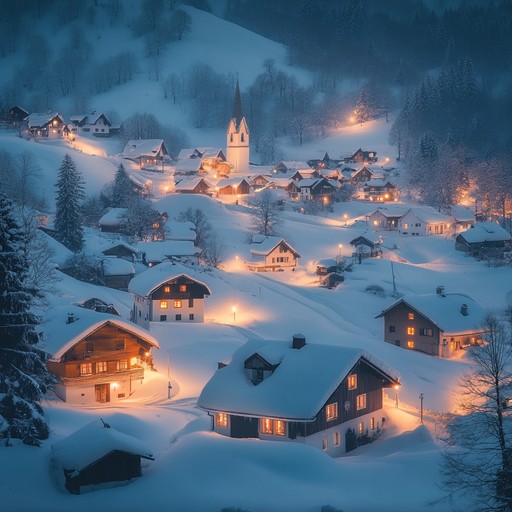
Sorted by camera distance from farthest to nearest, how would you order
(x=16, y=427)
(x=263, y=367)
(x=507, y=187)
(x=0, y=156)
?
(x=507, y=187), (x=0, y=156), (x=263, y=367), (x=16, y=427)

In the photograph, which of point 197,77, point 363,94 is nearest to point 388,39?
point 363,94

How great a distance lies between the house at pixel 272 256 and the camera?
66250 millimetres

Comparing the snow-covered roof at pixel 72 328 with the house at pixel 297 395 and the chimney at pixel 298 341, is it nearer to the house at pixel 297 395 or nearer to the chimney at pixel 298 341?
the house at pixel 297 395

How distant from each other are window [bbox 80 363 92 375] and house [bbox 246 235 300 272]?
1382 inches

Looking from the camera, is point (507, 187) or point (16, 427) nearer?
point (16, 427)

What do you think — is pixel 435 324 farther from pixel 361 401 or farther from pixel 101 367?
pixel 101 367

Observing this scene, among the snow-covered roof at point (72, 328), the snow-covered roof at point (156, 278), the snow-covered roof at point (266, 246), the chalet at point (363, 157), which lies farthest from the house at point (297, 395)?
the chalet at point (363, 157)

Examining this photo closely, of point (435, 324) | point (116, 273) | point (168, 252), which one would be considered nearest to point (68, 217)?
point (116, 273)

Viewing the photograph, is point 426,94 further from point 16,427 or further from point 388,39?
point 16,427

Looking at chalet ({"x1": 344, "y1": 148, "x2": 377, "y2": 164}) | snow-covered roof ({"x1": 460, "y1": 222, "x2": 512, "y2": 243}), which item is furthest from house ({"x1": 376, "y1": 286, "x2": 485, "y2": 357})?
chalet ({"x1": 344, "y1": 148, "x2": 377, "y2": 164})

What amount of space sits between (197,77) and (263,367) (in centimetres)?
12876

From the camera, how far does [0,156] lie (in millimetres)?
79125

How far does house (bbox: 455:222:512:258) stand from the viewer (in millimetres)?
72188

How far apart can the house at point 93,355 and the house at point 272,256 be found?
32893 mm
